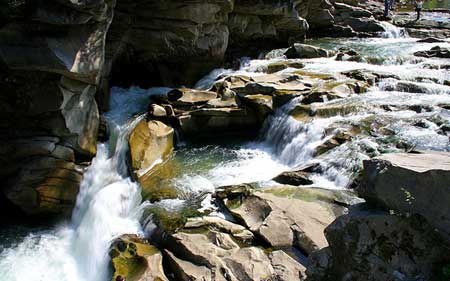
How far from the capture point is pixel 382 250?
5.24 m

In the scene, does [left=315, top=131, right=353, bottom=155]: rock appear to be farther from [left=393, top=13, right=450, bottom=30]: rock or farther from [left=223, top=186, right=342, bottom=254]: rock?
[left=393, top=13, right=450, bottom=30]: rock

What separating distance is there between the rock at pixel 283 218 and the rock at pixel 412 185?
2.79 m

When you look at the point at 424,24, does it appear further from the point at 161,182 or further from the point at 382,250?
the point at 382,250

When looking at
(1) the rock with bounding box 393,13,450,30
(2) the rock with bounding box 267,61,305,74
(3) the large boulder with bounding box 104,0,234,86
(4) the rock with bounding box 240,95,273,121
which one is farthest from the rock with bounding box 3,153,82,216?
(1) the rock with bounding box 393,13,450,30

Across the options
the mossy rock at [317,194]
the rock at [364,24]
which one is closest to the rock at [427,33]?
the rock at [364,24]

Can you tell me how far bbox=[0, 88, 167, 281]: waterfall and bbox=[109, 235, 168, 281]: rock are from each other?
0.46 m

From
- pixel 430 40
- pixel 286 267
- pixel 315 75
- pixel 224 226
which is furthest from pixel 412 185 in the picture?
pixel 430 40

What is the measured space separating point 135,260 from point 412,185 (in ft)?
19.2

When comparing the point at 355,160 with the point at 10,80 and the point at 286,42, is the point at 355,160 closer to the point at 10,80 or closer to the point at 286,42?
the point at 10,80

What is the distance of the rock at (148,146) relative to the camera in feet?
41.4

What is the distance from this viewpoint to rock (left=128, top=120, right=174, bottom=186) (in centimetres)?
1262

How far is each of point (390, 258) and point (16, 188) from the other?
391 inches

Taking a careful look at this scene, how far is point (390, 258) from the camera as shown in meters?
5.19

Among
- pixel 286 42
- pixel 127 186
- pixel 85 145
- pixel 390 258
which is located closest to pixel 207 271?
pixel 390 258
